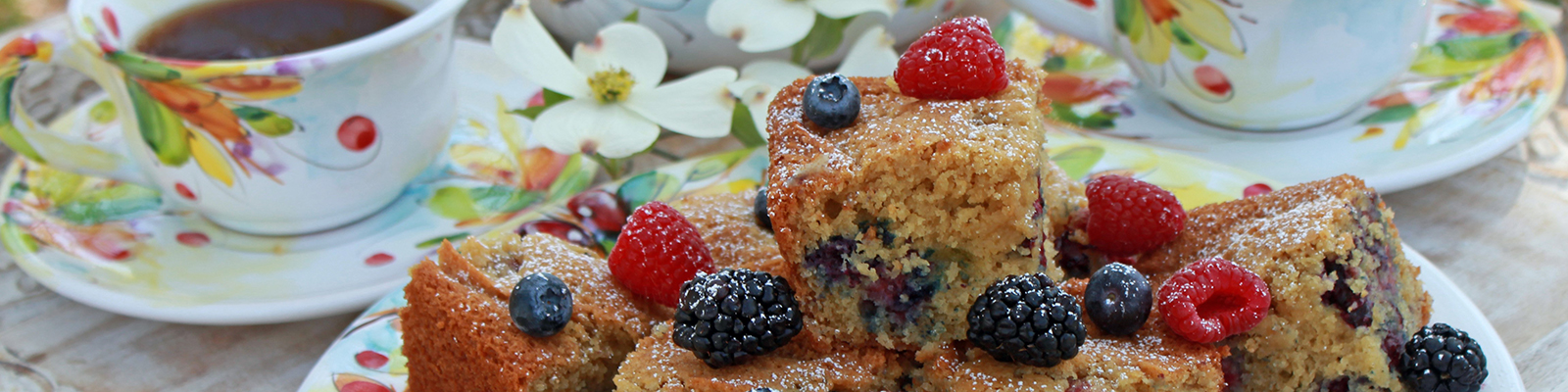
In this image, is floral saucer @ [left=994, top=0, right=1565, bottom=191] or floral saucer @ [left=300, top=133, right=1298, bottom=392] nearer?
floral saucer @ [left=300, top=133, right=1298, bottom=392]

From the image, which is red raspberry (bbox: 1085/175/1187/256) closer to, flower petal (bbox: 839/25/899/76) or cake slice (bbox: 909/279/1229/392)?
cake slice (bbox: 909/279/1229/392)

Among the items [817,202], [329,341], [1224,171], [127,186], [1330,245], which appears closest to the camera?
[817,202]

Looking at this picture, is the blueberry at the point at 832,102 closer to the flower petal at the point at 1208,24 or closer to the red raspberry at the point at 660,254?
the red raspberry at the point at 660,254

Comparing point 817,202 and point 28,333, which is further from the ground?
point 817,202

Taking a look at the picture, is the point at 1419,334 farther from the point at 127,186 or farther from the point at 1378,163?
the point at 127,186

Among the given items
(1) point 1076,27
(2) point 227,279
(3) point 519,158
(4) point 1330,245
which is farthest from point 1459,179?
(2) point 227,279

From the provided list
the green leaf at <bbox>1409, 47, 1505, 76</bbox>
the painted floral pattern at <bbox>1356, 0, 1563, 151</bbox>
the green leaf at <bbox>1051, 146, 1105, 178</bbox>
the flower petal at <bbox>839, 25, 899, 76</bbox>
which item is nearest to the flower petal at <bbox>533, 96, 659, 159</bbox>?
the flower petal at <bbox>839, 25, 899, 76</bbox>
